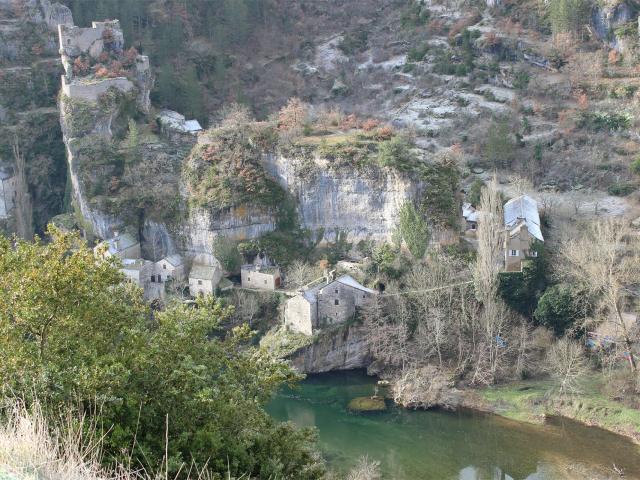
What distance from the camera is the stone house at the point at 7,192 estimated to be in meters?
38.5

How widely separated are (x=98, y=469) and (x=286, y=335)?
2118cm

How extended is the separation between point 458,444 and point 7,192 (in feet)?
81.6

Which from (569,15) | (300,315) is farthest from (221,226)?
(569,15)

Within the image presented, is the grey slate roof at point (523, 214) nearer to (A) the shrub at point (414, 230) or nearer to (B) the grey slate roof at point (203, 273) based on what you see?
(A) the shrub at point (414, 230)

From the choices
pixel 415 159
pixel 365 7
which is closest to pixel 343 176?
pixel 415 159

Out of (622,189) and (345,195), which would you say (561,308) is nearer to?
(345,195)

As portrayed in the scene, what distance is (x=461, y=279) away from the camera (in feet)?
103

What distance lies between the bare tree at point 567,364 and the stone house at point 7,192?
1005 inches

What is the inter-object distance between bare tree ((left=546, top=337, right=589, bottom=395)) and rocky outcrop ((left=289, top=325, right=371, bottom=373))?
6774mm

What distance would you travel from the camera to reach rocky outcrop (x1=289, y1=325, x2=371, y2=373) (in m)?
30.6

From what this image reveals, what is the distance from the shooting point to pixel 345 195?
115ft

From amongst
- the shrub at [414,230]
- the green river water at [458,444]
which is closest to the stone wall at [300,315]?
the green river water at [458,444]

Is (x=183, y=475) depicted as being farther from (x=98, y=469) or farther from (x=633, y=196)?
(x=633, y=196)

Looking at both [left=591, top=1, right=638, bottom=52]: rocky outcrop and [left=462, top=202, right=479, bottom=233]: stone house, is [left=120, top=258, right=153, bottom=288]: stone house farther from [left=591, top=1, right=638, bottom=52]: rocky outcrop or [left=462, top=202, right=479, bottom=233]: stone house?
[left=591, top=1, right=638, bottom=52]: rocky outcrop
